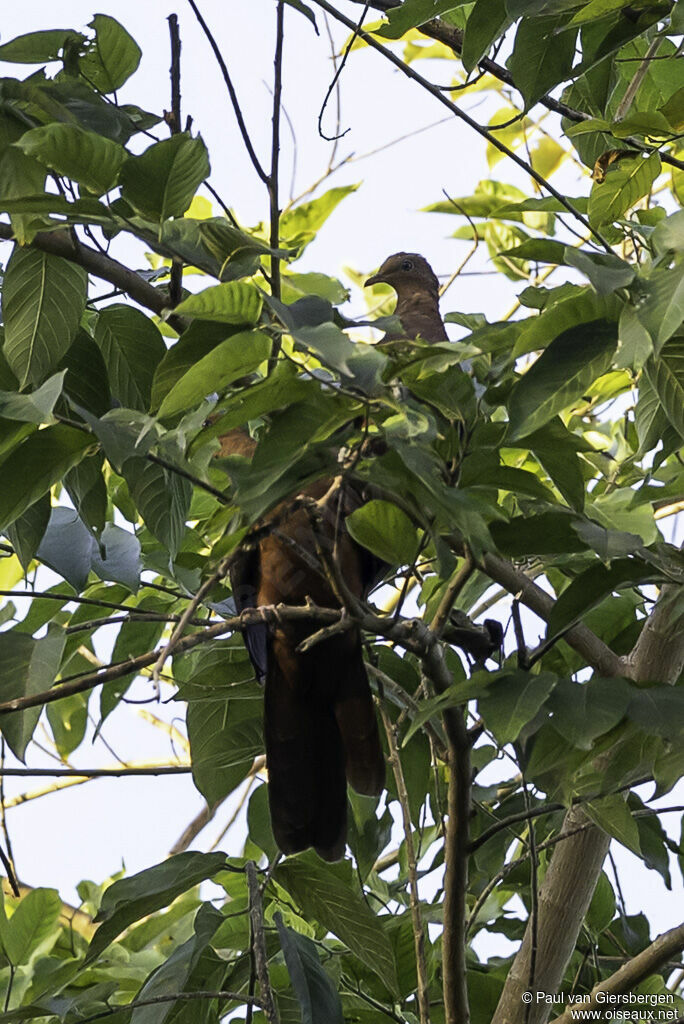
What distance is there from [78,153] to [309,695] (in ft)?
4.12

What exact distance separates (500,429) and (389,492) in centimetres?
12

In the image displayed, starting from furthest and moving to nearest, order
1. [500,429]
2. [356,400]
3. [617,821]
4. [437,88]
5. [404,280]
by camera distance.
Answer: [404,280] → [437,88] → [617,821] → [500,429] → [356,400]

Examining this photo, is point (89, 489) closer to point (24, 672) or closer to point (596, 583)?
point (24, 672)

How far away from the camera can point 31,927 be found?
6.19ft

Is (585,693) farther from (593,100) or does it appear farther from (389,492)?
(593,100)

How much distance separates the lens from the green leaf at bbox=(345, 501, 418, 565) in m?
1.19

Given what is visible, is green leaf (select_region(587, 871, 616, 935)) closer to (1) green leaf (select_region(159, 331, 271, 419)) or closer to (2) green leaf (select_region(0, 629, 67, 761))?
(2) green leaf (select_region(0, 629, 67, 761))

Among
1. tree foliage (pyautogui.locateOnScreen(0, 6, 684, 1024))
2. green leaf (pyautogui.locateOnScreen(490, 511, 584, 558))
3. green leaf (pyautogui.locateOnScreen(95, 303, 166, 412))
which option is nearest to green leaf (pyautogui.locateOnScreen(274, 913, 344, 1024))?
tree foliage (pyautogui.locateOnScreen(0, 6, 684, 1024))

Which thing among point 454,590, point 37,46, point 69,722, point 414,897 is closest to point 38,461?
point 454,590

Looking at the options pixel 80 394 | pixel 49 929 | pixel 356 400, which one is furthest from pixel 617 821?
pixel 49 929

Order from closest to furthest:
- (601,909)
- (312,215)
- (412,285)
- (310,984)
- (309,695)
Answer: (310,984) → (601,909) → (309,695) → (312,215) → (412,285)

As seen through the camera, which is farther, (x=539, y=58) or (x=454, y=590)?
(x=539, y=58)

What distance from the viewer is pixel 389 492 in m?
1.14

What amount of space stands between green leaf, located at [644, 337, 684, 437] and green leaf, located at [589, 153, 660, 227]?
0.45m
